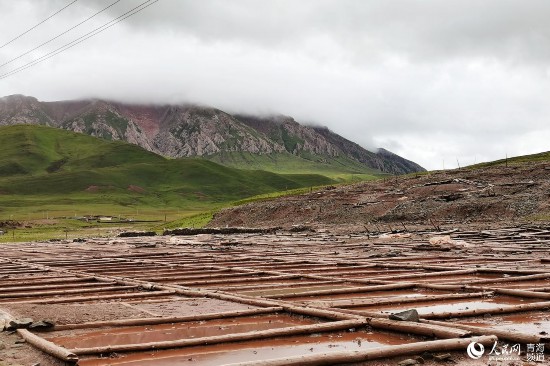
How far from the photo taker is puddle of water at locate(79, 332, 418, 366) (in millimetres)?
4926

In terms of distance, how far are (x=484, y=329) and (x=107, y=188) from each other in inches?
7061

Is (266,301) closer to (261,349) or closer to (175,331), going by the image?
(175,331)

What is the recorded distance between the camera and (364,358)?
4.64 meters

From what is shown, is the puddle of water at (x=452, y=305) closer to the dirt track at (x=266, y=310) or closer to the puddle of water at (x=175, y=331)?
the dirt track at (x=266, y=310)

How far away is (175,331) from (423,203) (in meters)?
40.5

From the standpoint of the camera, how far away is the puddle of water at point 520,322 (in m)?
5.91

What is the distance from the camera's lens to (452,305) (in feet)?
24.9

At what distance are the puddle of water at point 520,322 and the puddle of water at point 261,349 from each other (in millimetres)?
1106

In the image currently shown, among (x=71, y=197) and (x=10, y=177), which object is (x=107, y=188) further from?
(x=10, y=177)

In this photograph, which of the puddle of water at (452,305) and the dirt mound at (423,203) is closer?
the puddle of water at (452,305)

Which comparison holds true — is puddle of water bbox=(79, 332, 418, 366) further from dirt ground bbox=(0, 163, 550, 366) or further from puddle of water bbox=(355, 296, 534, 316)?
puddle of water bbox=(355, 296, 534, 316)

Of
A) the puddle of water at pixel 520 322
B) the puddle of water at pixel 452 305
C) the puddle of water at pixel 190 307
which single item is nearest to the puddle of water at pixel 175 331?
the puddle of water at pixel 190 307

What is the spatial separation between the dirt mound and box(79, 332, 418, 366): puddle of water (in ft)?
106

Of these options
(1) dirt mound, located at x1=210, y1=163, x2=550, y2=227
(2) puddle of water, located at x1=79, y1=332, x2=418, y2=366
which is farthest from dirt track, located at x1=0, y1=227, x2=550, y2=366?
(1) dirt mound, located at x1=210, y1=163, x2=550, y2=227
